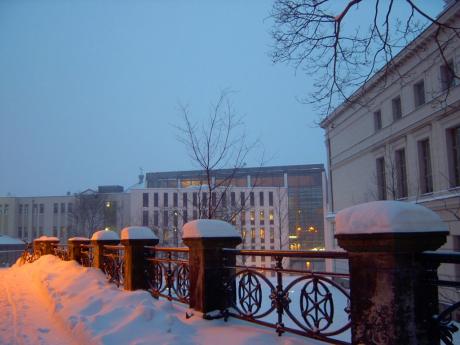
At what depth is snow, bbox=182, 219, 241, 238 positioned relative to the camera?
613cm

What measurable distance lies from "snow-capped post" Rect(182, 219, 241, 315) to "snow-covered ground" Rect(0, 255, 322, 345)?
284 mm

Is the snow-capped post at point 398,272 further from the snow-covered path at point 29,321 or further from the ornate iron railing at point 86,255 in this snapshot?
the ornate iron railing at point 86,255

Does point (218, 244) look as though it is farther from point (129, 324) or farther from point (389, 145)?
point (389, 145)

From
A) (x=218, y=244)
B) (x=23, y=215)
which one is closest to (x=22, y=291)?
(x=218, y=244)

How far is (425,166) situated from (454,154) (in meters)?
3.14

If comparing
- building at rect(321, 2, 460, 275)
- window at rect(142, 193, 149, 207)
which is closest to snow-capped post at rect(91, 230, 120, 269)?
building at rect(321, 2, 460, 275)

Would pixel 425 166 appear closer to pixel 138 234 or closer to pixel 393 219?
pixel 138 234

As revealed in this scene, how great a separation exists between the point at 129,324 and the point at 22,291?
6553 millimetres

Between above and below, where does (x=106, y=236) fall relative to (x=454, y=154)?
below

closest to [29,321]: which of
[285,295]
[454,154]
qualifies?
[285,295]

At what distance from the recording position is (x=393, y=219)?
11.0ft

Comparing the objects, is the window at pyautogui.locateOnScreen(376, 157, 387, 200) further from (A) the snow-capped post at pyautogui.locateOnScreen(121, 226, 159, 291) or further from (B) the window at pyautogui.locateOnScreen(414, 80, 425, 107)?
(A) the snow-capped post at pyautogui.locateOnScreen(121, 226, 159, 291)

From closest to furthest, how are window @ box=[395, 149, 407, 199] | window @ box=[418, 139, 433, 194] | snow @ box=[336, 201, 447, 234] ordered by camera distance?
snow @ box=[336, 201, 447, 234] → window @ box=[418, 139, 433, 194] → window @ box=[395, 149, 407, 199]

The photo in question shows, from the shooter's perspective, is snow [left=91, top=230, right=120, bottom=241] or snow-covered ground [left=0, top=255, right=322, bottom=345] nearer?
snow-covered ground [left=0, top=255, right=322, bottom=345]
